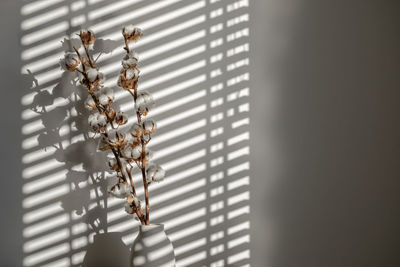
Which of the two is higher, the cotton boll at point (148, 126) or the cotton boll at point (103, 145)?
the cotton boll at point (148, 126)

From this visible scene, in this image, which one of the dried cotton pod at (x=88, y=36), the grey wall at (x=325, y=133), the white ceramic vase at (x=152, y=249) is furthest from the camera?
the grey wall at (x=325, y=133)

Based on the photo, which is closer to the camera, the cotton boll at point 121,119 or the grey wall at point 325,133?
the cotton boll at point 121,119

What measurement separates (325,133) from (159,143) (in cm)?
61

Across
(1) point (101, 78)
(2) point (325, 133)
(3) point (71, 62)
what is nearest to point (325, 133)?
(2) point (325, 133)

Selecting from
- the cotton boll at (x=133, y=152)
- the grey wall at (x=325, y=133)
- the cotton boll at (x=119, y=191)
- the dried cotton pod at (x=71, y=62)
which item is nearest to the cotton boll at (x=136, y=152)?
the cotton boll at (x=133, y=152)

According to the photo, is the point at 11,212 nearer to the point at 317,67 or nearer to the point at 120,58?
the point at 120,58

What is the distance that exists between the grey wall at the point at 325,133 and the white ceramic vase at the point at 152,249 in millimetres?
370

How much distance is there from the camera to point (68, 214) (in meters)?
1.45

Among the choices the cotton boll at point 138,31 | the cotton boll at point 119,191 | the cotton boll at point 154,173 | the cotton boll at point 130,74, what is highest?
the cotton boll at point 138,31

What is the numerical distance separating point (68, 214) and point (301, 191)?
0.82 m

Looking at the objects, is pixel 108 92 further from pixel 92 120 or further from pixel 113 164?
pixel 113 164

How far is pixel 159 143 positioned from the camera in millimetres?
1499

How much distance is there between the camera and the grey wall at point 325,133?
155cm

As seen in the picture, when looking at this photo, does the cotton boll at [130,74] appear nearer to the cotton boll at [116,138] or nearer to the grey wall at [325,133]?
the cotton boll at [116,138]
